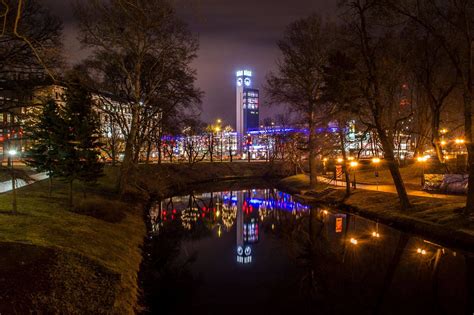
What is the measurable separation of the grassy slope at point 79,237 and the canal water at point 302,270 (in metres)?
1.16

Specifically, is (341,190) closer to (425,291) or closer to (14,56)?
(425,291)

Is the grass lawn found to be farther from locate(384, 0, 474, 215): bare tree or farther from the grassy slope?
the grassy slope

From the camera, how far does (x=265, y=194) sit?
50.9 m

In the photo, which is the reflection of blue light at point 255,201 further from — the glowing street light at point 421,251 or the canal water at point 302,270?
the glowing street light at point 421,251

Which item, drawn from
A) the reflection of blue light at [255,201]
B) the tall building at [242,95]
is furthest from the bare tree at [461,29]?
the tall building at [242,95]

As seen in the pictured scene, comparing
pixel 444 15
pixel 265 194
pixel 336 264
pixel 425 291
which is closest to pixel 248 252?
pixel 336 264

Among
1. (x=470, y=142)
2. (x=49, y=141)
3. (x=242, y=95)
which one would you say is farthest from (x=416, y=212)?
(x=242, y=95)

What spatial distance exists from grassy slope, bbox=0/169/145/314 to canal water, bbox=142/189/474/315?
1158 mm

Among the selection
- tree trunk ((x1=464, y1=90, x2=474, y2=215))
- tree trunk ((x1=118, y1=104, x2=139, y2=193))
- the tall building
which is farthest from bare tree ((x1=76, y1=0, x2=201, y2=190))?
the tall building

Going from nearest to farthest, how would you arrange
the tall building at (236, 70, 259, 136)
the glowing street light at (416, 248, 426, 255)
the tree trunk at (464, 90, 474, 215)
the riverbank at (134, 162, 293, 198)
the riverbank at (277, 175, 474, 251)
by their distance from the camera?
1. the glowing street light at (416, 248, 426, 255)
2. the tree trunk at (464, 90, 474, 215)
3. the riverbank at (277, 175, 474, 251)
4. the riverbank at (134, 162, 293, 198)
5. the tall building at (236, 70, 259, 136)

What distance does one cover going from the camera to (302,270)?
18281mm

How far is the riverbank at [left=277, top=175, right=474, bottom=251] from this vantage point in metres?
20.1

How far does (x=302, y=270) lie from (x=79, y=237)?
9.35 meters

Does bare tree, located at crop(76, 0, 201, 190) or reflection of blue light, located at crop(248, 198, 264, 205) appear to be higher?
bare tree, located at crop(76, 0, 201, 190)
